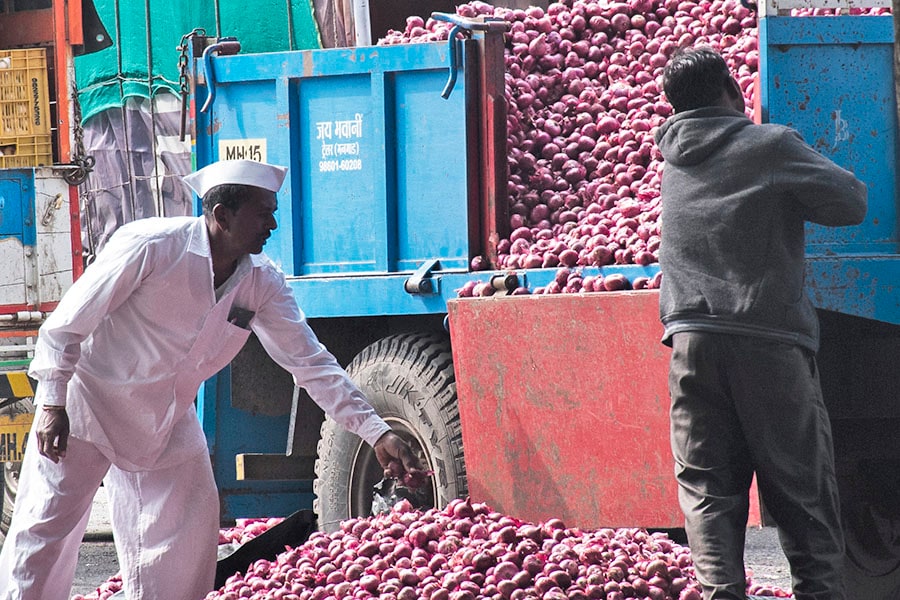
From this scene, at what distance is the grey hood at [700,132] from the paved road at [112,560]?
310 centimetres

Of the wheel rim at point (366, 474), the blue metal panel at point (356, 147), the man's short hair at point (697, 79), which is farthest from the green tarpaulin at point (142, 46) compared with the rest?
the man's short hair at point (697, 79)

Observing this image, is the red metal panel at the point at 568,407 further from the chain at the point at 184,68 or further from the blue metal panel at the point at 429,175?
the chain at the point at 184,68

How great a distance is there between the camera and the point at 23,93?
9.17 meters

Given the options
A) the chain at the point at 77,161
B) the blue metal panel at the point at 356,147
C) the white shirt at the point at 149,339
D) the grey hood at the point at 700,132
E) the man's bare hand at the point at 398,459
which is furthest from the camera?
the chain at the point at 77,161

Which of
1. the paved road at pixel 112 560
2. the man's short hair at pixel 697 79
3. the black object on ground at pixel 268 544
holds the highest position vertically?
the man's short hair at pixel 697 79

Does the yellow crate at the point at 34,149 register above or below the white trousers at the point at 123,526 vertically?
above

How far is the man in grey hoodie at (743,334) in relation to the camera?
160 inches

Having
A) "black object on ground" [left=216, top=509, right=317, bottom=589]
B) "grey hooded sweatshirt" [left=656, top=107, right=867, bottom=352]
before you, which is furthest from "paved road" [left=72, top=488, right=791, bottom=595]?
"grey hooded sweatshirt" [left=656, top=107, right=867, bottom=352]

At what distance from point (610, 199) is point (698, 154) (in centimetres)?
195

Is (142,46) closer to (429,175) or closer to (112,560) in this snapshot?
(112,560)

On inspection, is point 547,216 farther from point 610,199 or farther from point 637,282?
point 637,282

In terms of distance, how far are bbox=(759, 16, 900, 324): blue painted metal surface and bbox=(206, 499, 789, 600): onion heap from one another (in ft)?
3.82

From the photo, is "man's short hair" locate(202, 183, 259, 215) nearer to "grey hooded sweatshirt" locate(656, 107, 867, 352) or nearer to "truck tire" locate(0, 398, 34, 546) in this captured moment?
"grey hooded sweatshirt" locate(656, 107, 867, 352)

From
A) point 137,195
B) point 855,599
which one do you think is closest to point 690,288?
point 855,599
